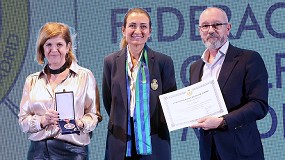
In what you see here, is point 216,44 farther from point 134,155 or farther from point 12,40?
point 12,40

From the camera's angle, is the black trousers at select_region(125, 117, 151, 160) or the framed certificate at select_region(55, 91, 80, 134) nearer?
the framed certificate at select_region(55, 91, 80, 134)

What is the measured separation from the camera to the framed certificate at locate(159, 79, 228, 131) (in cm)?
317

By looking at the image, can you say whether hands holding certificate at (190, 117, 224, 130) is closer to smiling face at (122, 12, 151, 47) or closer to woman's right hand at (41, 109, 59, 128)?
smiling face at (122, 12, 151, 47)

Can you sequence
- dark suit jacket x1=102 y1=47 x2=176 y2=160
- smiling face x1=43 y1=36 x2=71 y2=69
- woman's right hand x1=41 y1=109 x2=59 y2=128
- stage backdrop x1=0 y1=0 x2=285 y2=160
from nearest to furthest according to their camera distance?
woman's right hand x1=41 y1=109 x2=59 y2=128 < smiling face x1=43 y1=36 x2=71 y2=69 < dark suit jacket x1=102 y1=47 x2=176 y2=160 < stage backdrop x1=0 y1=0 x2=285 y2=160

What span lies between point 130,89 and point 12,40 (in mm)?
2427

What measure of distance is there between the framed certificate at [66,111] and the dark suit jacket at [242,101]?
87 cm

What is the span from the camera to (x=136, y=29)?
11.1ft

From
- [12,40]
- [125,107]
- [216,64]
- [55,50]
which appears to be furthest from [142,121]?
[12,40]

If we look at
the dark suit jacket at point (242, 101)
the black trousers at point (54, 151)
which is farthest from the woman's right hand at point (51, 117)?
the dark suit jacket at point (242, 101)

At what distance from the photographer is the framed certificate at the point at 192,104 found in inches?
125

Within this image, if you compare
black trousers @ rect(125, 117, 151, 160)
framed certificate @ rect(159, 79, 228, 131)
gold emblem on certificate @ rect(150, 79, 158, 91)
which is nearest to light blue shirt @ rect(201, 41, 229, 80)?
framed certificate @ rect(159, 79, 228, 131)

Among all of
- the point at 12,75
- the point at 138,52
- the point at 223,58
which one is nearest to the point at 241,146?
the point at 223,58

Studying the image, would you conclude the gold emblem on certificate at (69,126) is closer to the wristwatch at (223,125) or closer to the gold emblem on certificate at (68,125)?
the gold emblem on certificate at (68,125)

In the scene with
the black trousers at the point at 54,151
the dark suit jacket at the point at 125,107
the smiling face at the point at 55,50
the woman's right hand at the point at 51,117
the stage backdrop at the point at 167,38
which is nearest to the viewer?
the woman's right hand at the point at 51,117
